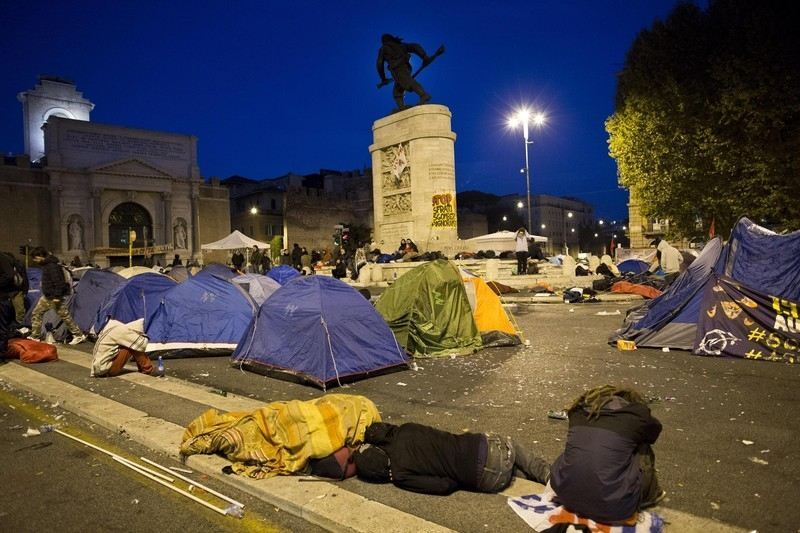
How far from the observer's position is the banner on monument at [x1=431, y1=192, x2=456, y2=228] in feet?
78.2

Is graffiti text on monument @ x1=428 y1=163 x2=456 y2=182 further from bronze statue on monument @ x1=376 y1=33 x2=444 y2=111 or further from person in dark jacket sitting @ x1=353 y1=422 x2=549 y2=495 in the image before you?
person in dark jacket sitting @ x1=353 y1=422 x2=549 y2=495

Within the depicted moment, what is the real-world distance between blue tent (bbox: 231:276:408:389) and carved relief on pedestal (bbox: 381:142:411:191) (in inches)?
671

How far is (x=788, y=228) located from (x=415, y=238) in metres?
13.7

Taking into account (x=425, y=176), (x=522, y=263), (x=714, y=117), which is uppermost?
(x=714, y=117)

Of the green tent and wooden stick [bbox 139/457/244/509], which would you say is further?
the green tent

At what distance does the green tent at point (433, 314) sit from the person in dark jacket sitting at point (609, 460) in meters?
5.71

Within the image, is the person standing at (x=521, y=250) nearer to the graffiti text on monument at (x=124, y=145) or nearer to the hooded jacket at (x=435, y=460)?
the hooded jacket at (x=435, y=460)

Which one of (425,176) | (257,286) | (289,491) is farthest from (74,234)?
(289,491)

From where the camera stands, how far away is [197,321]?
32.9 ft

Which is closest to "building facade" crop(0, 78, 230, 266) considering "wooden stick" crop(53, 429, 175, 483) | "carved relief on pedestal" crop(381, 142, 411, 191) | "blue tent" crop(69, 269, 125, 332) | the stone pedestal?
"carved relief on pedestal" crop(381, 142, 411, 191)

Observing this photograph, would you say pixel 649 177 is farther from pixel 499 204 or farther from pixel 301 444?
pixel 499 204

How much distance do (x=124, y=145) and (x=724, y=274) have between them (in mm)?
48405

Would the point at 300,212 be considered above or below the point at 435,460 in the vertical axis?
above

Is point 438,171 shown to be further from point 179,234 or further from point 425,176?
point 179,234
